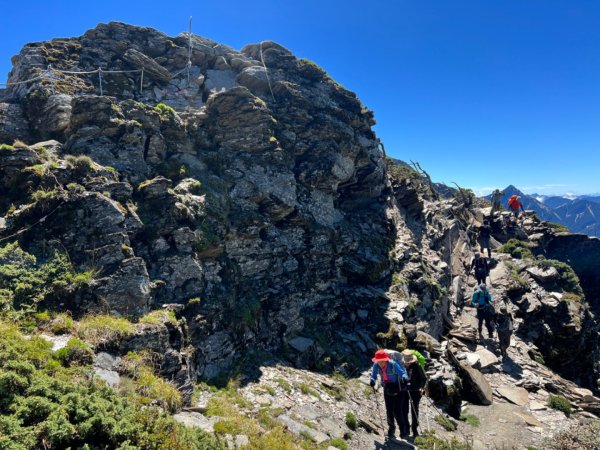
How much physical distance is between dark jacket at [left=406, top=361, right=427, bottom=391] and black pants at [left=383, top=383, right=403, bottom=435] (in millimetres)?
899

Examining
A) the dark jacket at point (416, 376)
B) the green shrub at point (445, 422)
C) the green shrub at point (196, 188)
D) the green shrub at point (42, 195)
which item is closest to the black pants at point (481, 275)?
the green shrub at point (445, 422)

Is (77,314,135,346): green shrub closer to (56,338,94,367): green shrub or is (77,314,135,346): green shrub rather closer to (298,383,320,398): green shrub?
(56,338,94,367): green shrub

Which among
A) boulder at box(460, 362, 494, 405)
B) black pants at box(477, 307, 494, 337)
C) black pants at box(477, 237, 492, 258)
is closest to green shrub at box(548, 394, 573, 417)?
boulder at box(460, 362, 494, 405)

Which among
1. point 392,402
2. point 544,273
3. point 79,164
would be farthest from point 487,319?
point 79,164

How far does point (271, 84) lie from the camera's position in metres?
30.4

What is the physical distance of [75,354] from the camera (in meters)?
9.02

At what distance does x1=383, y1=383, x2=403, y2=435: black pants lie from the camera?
39.1ft

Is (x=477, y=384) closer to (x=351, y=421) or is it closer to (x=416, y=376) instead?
(x=416, y=376)

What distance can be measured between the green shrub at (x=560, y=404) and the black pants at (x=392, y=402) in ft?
36.5

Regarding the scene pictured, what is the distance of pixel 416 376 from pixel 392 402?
141cm

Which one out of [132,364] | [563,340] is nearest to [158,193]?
[132,364]

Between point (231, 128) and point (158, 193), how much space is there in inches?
381

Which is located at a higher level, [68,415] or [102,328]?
[102,328]

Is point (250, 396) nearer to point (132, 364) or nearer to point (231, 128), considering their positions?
point (132, 364)
